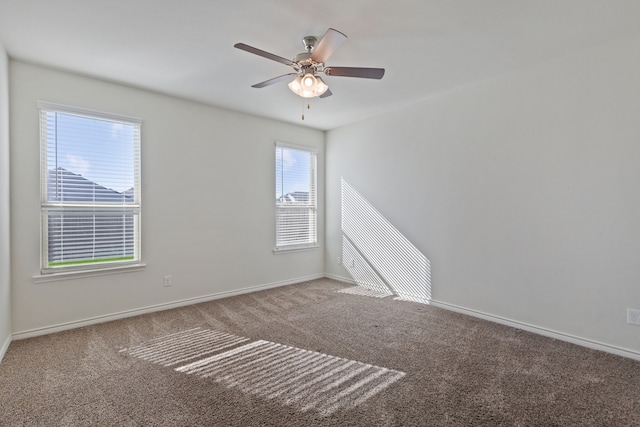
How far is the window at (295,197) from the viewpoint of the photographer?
4.88 meters

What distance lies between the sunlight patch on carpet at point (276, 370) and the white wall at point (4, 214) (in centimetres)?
104

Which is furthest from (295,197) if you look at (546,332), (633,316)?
(633,316)

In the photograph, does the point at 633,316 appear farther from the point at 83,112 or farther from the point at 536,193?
the point at 83,112

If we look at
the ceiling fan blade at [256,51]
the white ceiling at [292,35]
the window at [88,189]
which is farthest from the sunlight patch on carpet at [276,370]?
the white ceiling at [292,35]

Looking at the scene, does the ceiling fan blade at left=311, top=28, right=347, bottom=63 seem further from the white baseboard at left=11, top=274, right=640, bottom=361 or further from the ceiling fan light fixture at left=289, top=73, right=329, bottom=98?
the white baseboard at left=11, top=274, right=640, bottom=361

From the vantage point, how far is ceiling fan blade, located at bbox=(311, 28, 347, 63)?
2029 millimetres

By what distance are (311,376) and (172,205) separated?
2.66 metres

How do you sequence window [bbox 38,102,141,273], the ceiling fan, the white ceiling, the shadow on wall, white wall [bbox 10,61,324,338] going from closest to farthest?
the white ceiling → the ceiling fan → white wall [bbox 10,61,324,338] → window [bbox 38,102,141,273] → the shadow on wall

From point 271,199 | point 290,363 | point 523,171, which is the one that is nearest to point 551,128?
point 523,171

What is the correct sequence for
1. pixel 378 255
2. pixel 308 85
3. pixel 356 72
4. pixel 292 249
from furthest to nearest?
pixel 292 249
pixel 378 255
pixel 308 85
pixel 356 72

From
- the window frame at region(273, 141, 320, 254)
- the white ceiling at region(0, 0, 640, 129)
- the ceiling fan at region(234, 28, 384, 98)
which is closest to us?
the white ceiling at region(0, 0, 640, 129)

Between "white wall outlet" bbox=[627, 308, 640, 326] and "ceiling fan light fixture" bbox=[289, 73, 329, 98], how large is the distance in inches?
122

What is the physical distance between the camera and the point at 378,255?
15.1ft

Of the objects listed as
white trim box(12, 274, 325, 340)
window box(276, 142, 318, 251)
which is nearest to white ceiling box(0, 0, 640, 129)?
window box(276, 142, 318, 251)
